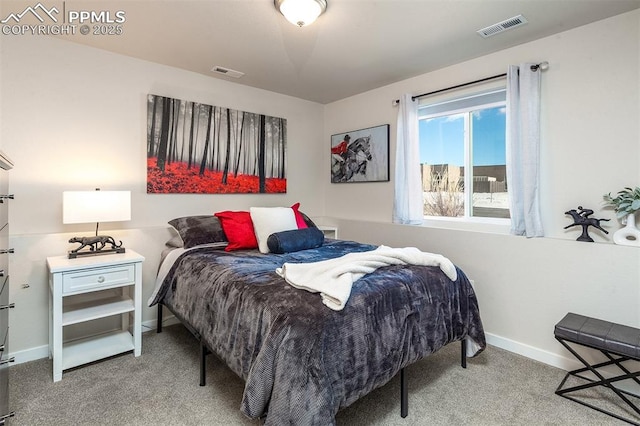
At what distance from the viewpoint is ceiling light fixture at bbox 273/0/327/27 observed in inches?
77.7

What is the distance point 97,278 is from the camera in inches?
91.9

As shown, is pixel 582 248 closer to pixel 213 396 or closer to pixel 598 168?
pixel 598 168

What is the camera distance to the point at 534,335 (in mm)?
2574

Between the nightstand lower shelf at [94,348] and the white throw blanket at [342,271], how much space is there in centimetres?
152

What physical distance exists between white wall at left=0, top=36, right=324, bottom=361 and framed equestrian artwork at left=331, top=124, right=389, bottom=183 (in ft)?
5.53

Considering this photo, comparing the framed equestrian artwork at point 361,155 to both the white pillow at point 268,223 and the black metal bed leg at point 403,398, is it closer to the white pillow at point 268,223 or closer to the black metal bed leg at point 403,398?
the white pillow at point 268,223

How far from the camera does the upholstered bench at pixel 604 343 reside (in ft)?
5.98

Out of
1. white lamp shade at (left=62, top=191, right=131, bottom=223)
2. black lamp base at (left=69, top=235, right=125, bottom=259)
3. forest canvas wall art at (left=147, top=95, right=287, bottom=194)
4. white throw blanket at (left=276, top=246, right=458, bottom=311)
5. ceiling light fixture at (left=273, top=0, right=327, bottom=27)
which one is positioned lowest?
white throw blanket at (left=276, top=246, right=458, bottom=311)

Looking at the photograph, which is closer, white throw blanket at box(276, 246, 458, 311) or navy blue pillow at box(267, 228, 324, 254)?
white throw blanket at box(276, 246, 458, 311)

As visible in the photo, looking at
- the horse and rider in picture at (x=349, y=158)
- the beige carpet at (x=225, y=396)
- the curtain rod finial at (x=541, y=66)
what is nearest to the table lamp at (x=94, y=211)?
the beige carpet at (x=225, y=396)

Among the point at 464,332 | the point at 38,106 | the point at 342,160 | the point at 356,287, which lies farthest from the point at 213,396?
the point at 342,160

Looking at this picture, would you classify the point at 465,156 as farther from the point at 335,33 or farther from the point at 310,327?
the point at 310,327

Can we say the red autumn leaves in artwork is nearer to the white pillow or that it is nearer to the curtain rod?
the white pillow

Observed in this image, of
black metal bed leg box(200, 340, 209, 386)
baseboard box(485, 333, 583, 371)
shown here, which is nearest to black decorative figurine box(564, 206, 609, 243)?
baseboard box(485, 333, 583, 371)
